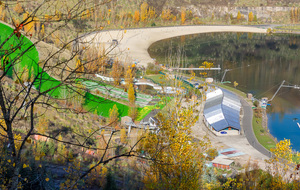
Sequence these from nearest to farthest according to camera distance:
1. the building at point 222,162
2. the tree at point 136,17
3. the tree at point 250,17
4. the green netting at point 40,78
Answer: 1. the green netting at point 40,78
2. the building at point 222,162
3. the tree at point 136,17
4. the tree at point 250,17

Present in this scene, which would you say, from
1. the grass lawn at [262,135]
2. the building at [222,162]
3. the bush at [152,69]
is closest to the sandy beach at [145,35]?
the bush at [152,69]

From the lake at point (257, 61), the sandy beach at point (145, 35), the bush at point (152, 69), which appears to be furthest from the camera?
the sandy beach at point (145, 35)

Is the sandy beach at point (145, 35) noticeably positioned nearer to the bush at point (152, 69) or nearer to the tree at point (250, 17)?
the bush at point (152, 69)

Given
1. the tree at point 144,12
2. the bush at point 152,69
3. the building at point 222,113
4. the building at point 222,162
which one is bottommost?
the building at point 222,162

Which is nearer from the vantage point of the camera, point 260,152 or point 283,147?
point 283,147

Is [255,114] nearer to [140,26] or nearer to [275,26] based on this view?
[140,26]

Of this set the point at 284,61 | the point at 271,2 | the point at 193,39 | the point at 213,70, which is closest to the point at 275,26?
the point at 271,2

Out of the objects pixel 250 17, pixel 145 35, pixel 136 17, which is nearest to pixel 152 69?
pixel 145 35
